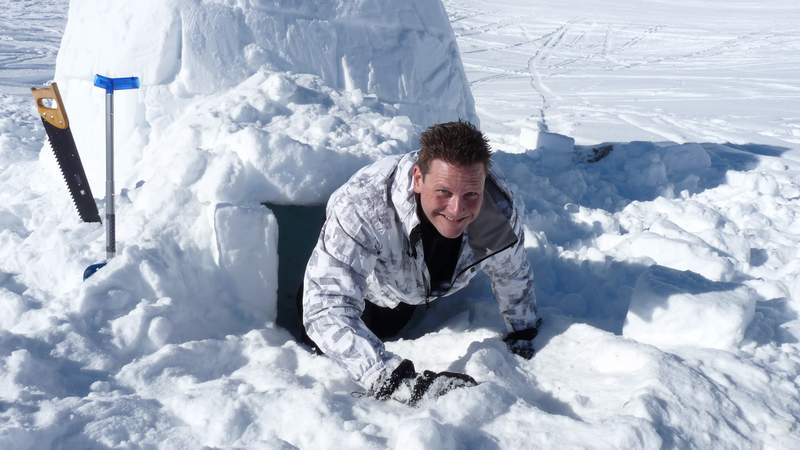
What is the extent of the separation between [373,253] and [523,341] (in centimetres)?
73

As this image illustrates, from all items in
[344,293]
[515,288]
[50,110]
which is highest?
[50,110]

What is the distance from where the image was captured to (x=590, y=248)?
3648 millimetres

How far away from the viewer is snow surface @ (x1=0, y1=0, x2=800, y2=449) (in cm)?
189

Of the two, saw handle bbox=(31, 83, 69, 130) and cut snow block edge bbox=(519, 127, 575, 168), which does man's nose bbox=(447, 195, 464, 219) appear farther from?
cut snow block edge bbox=(519, 127, 575, 168)

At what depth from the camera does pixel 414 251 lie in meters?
2.38

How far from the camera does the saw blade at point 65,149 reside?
9.79 feet

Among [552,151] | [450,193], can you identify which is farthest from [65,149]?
[552,151]

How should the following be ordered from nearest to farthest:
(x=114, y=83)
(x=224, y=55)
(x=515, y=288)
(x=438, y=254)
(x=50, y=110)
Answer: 1. (x=438, y=254)
2. (x=515, y=288)
3. (x=114, y=83)
4. (x=50, y=110)
5. (x=224, y=55)

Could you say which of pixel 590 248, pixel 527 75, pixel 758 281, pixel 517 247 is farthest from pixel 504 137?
pixel 527 75

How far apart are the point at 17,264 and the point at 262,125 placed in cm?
135

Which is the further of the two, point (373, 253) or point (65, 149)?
point (65, 149)

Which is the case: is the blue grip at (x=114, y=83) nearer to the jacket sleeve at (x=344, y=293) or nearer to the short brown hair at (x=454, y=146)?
the jacket sleeve at (x=344, y=293)

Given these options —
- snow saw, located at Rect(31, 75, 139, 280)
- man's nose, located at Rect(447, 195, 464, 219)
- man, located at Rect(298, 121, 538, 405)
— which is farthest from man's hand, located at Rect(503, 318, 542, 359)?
snow saw, located at Rect(31, 75, 139, 280)

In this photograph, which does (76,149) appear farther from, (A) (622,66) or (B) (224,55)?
(A) (622,66)
